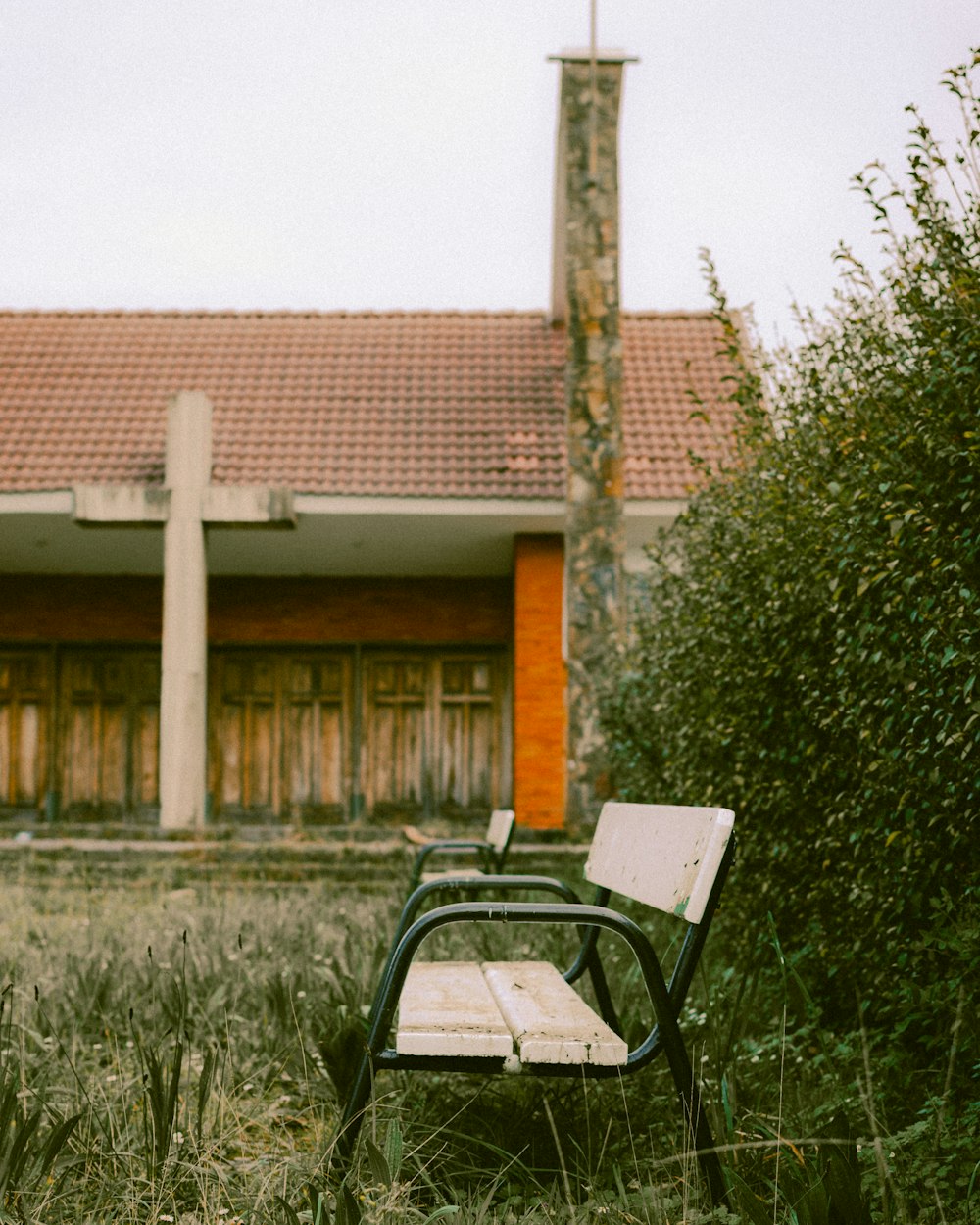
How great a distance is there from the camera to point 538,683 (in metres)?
13.6

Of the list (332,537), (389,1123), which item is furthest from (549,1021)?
(332,537)

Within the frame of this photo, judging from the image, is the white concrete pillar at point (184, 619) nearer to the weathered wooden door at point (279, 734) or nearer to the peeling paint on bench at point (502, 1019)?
the weathered wooden door at point (279, 734)

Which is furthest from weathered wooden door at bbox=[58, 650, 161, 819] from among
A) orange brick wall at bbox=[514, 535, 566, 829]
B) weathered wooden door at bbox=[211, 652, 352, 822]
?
orange brick wall at bbox=[514, 535, 566, 829]

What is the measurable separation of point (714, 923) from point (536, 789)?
8.17 metres

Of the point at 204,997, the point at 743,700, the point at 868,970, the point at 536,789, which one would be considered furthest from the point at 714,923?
the point at 536,789

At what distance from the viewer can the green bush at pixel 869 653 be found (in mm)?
2775

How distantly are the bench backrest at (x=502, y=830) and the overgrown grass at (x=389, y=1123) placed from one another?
A: 1.09 m

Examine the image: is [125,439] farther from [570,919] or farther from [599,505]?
[570,919]

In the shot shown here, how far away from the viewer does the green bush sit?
2.78 m

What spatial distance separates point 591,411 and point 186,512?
14.5 feet

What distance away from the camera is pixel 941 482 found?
2836 millimetres

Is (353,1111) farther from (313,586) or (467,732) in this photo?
(313,586)

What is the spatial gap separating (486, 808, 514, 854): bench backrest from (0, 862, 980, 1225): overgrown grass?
109cm

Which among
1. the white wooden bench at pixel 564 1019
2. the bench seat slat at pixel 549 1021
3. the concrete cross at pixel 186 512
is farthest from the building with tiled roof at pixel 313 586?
Result: the white wooden bench at pixel 564 1019
